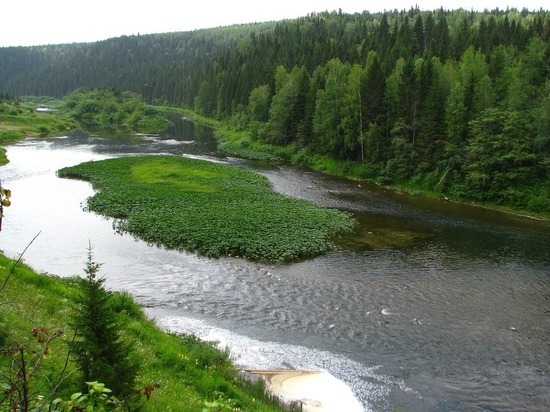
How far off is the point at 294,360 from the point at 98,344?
13415 mm

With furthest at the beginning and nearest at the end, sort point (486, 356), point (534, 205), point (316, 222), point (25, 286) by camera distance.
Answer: point (534, 205), point (316, 222), point (486, 356), point (25, 286)

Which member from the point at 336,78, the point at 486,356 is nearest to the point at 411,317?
the point at 486,356

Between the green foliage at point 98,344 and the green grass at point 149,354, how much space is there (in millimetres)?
1175

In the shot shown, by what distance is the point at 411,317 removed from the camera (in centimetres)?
2756

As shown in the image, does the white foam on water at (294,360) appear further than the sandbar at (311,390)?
Yes

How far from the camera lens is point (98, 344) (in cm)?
1102

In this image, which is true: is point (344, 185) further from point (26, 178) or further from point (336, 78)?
point (26, 178)

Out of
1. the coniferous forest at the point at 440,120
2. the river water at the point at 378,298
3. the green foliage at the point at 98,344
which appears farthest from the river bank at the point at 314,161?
the green foliage at the point at 98,344

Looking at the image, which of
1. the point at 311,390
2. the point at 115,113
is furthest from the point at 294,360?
the point at 115,113

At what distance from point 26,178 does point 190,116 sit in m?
123

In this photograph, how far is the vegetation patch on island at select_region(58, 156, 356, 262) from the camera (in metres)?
38.0

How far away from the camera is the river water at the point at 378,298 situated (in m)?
21.9

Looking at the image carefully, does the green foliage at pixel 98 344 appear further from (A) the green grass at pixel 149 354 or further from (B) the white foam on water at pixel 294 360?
(B) the white foam on water at pixel 294 360

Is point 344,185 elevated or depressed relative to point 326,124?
depressed
